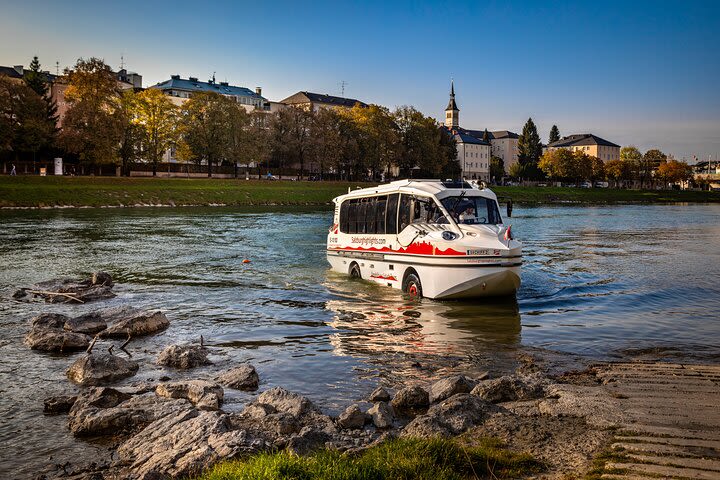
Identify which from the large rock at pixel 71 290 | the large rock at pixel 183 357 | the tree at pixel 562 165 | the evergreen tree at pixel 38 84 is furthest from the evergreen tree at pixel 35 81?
the tree at pixel 562 165

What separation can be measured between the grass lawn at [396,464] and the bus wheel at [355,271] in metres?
17.7

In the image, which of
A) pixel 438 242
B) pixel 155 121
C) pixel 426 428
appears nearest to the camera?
pixel 426 428

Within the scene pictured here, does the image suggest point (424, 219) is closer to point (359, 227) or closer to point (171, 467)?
point (359, 227)

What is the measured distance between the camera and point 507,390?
1041 cm

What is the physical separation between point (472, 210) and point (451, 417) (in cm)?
1215

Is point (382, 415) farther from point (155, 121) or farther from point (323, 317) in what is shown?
point (155, 121)

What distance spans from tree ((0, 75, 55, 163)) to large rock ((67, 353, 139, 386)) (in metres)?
84.0

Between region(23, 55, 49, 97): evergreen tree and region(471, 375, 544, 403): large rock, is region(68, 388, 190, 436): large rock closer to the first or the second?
region(471, 375, 544, 403): large rock

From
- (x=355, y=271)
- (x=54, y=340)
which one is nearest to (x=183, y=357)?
(x=54, y=340)

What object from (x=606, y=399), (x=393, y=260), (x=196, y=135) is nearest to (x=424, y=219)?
(x=393, y=260)

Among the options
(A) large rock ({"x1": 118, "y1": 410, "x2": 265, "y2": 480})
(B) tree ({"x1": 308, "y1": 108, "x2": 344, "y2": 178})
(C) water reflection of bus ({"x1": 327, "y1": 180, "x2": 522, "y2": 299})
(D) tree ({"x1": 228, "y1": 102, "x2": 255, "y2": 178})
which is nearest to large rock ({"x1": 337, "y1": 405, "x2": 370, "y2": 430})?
(A) large rock ({"x1": 118, "y1": 410, "x2": 265, "y2": 480})

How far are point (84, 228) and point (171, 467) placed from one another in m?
43.7

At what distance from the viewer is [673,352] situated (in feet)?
47.5

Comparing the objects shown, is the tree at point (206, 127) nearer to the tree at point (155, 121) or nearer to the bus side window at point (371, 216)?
the tree at point (155, 121)
